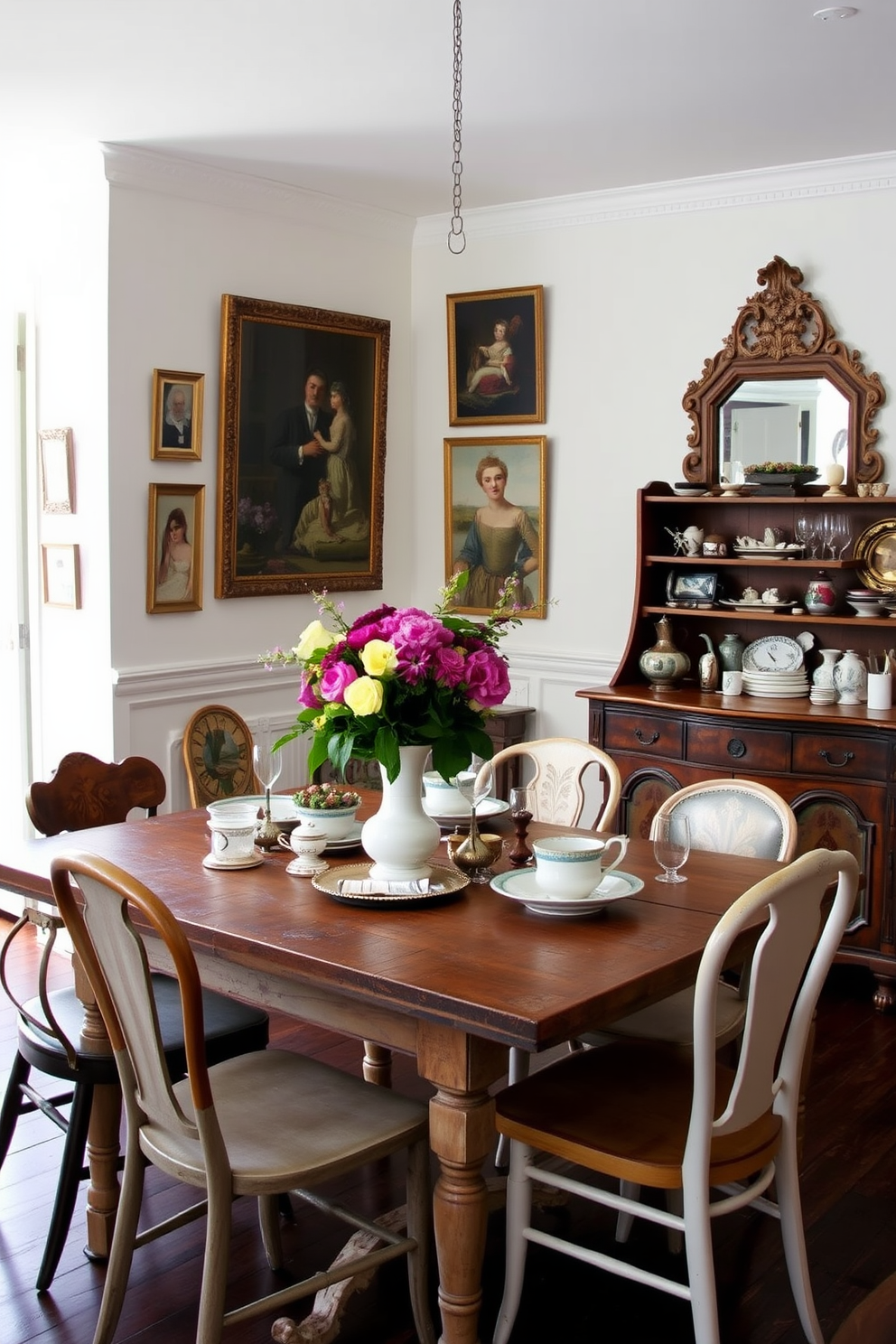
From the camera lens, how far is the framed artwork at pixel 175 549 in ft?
16.1

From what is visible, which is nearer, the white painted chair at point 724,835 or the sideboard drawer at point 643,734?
the white painted chair at point 724,835

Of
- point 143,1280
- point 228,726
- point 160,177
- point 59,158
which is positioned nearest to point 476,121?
point 160,177

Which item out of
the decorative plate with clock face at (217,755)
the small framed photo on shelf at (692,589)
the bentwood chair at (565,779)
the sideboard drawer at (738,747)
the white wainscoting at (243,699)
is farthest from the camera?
the small framed photo on shelf at (692,589)

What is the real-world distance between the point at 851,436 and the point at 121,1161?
137 inches

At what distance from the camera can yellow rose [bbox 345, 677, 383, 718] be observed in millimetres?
2512

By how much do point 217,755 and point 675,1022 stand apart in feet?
7.54

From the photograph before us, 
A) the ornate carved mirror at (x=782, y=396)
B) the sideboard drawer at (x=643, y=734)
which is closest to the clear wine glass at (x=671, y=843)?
the sideboard drawer at (x=643, y=734)

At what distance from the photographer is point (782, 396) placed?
196 inches

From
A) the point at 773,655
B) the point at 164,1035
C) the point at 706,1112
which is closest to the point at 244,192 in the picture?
the point at 773,655

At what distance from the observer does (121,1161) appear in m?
2.82

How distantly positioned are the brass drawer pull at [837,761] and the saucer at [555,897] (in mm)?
1859

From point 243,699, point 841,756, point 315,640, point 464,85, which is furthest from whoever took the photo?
point 243,699

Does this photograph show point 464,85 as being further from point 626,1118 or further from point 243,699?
point 626,1118

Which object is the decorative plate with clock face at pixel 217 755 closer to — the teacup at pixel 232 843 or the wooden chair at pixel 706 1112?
the teacup at pixel 232 843
